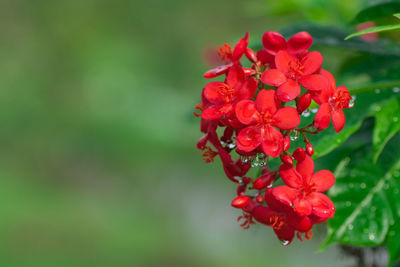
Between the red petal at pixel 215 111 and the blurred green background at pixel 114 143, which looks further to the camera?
the blurred green background at pixel 114 143

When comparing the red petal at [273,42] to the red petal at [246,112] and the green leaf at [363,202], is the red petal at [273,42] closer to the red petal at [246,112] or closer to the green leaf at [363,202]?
the red petal at [246,112]

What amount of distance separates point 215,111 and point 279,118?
0.08m

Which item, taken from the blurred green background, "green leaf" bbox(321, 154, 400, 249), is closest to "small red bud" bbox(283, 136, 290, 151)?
"green leaf" bbox(321, 154, 400, 249)

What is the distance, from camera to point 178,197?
17.0ft

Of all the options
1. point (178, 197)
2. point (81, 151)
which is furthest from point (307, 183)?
point (81, 151)

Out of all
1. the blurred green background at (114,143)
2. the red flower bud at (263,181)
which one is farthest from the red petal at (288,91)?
the blurred green background at (114,143)

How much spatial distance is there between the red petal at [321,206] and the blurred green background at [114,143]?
3139 millimetres

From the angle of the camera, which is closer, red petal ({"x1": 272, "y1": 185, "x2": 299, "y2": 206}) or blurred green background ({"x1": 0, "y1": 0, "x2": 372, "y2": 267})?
red petal ({"x1": 272, "y1": 185, "x2": 299, "y2": 206})

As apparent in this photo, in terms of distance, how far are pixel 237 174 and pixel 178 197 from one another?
4591 millimetres

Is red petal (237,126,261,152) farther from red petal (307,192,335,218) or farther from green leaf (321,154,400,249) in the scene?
green leaf (321,154,400,249)

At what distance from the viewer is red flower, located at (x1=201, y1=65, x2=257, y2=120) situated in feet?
1.97

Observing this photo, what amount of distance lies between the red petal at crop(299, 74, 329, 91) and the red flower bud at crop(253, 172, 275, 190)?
0.12 metres

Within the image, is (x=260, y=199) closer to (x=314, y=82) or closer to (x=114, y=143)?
(x=314, y=82)

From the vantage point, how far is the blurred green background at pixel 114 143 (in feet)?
15.5
